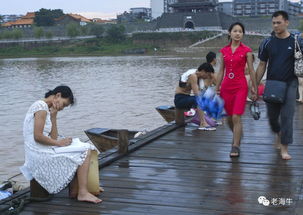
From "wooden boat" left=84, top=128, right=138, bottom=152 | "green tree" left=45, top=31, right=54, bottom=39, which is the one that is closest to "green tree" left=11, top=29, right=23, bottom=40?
"green tree" left=45, top=31, right=54, bottom=39

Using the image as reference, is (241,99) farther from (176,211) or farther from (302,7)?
(302,7)

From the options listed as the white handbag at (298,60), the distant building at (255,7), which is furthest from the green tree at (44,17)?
the white handbag at (298,60)

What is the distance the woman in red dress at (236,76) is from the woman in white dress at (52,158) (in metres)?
2.07

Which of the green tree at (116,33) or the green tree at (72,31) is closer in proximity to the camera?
the green tree at (116,33)

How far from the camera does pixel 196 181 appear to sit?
4.55 meters

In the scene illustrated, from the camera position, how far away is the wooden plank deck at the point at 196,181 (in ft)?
12.5

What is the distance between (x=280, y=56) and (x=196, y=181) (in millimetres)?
1595

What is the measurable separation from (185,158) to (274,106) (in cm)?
115

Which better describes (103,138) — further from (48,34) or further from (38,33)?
(48,34)

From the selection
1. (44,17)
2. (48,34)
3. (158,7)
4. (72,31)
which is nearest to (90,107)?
(72,31)

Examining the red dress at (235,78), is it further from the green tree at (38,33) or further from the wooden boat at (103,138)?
the green tree at (38,33)

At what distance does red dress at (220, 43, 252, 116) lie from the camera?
530 cm

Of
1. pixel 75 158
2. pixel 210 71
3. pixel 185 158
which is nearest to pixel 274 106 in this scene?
pixel 185 158

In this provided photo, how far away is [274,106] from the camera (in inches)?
205
